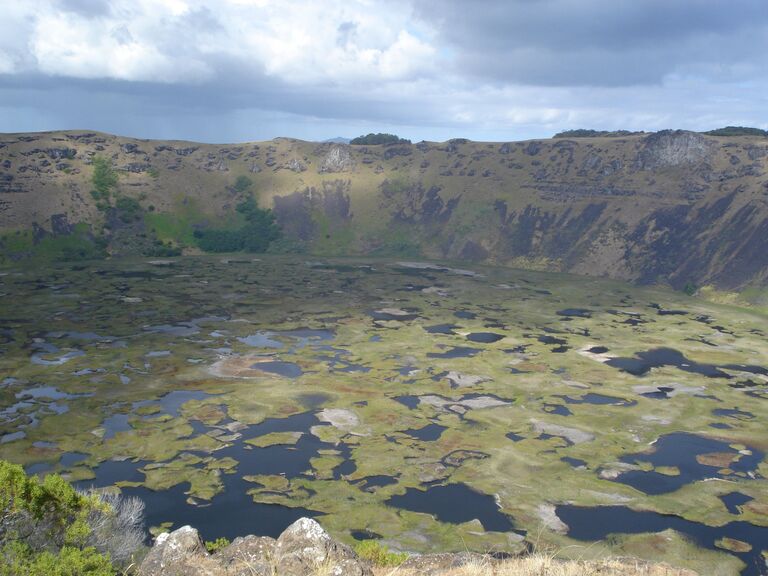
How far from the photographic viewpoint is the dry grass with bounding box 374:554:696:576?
29750 millimetres

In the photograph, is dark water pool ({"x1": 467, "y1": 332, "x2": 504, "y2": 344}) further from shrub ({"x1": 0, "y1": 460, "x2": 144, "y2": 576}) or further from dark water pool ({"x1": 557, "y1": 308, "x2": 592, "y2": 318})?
shrub ({"x1": 0, "y1": 460, "x2": 144, "y2": 576})

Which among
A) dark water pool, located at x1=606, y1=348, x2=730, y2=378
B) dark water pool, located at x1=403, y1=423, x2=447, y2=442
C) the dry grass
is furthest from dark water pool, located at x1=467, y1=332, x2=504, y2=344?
the dry grass

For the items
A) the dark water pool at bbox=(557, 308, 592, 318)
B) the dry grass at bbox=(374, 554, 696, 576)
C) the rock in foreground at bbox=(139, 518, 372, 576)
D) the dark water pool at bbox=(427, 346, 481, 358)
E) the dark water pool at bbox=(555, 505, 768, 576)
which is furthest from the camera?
the dark water pool at bbox=(557, 308, 592, 318)

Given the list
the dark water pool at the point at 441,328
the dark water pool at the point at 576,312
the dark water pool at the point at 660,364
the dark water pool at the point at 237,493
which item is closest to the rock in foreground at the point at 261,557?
the dark water pool at the point at 237,493

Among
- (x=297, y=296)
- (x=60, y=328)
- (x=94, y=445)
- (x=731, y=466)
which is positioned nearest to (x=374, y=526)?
(x=94, y=445)

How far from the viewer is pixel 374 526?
58000 mm

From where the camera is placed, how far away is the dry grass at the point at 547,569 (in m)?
29.8

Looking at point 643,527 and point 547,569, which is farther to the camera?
point 643,527

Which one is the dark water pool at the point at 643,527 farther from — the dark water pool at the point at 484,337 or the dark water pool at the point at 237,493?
the dark water pool at the point at 484,337

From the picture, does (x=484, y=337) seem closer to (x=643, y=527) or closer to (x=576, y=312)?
(x=576, y=312)

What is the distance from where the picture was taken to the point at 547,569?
30016mm

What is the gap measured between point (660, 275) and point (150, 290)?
5835 inches

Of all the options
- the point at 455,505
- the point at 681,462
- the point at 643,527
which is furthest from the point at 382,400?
the point at 643,527

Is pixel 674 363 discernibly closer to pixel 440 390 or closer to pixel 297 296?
pixel 440 390
